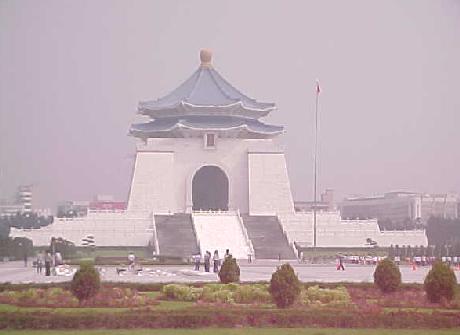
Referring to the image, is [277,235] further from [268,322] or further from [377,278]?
[268,322]

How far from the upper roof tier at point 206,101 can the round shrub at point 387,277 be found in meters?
21.1

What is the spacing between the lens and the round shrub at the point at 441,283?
10.3m

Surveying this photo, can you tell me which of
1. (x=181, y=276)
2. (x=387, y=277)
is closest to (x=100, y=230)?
(x=181, y=276)

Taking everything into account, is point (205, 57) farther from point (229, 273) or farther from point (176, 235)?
point (229, 273)

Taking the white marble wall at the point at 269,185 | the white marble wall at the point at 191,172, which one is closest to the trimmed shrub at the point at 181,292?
the white marble wall at the point at 191,172

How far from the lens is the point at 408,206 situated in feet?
205

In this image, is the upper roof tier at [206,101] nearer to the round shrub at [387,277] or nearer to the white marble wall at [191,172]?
the white marble wall at [191,172]

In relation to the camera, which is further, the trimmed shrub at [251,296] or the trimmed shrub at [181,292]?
the trimmed shrub at [181,292]

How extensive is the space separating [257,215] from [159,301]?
68.9 ft

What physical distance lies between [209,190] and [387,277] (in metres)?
24.6

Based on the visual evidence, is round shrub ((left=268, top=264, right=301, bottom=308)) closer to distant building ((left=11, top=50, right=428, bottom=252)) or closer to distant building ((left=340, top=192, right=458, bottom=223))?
distant building ((left=11, top=50, right=428, bottom=252))

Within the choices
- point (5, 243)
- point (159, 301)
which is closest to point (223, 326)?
point (159, 301)

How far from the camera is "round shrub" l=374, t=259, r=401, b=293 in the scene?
11.7 meters

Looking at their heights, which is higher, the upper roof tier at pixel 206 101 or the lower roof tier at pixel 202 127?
the upper roof tier at pixel 206 101
